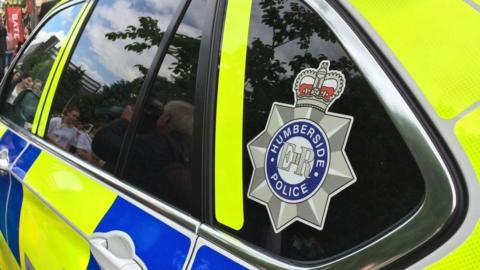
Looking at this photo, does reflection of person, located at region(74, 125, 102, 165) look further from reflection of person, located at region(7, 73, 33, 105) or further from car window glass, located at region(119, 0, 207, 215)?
reflection of person, located at region(7, 73, 33, 105)

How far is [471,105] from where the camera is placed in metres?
0.74

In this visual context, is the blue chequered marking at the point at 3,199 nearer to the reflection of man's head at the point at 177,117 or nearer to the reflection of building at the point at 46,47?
the reflection of building at the point at 46,47

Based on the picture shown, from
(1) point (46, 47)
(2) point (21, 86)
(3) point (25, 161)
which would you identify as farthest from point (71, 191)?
(2) point (21, 86)

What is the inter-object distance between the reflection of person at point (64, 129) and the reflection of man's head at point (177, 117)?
0.66 metres

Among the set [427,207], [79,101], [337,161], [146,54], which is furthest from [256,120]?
[79,101]

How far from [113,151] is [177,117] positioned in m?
0.36

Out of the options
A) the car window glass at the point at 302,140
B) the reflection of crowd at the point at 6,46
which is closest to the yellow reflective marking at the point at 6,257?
the car window glass at the point at 302,140

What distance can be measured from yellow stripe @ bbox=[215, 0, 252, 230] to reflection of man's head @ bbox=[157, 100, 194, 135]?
0.41 ft

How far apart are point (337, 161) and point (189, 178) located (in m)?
0.44

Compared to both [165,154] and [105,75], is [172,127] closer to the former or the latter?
[165,154]

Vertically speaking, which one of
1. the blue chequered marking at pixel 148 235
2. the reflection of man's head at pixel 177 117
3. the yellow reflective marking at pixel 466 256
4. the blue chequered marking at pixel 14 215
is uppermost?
the reflection of man's head at pixel 177 117

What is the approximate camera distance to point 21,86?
107 inches

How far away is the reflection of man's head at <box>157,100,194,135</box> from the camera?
1235mm

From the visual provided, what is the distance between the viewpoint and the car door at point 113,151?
1235mm
